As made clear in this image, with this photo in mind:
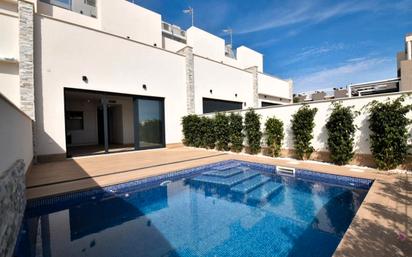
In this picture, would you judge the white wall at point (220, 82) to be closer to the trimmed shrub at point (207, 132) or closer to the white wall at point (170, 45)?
the trimmed shrub at point (207, 132)

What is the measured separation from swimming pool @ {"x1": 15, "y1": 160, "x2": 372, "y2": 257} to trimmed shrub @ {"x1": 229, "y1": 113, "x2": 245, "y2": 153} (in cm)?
330

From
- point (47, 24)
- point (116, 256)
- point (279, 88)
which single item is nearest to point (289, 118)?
point (116, 256)

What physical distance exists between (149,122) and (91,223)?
7.08 metres

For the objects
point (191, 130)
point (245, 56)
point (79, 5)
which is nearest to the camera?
point (191, 130)

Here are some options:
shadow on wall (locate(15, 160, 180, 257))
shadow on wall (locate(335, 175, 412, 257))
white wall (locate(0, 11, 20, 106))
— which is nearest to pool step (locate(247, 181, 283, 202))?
shadow on wall (locate(335, 175, 412, 257))

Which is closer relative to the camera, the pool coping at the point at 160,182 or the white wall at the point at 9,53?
the pool coping at the point at 160,182

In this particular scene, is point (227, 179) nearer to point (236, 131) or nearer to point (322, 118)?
point (236, 131)

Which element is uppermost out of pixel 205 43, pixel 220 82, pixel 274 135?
pixel 205 43

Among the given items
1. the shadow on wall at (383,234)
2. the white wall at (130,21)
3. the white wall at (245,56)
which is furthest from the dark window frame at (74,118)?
the white wall at (245,56)

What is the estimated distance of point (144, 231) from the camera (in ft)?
9.52

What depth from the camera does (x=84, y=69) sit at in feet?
25.3

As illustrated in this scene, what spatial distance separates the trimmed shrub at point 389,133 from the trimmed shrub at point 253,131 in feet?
11.7

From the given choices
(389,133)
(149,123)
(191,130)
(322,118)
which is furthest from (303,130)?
(149,123)

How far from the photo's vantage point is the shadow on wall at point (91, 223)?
2.48 m
